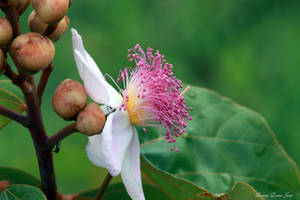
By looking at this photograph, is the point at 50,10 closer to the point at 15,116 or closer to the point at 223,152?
the point at 15,116

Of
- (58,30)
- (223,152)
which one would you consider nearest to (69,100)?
(58,30)

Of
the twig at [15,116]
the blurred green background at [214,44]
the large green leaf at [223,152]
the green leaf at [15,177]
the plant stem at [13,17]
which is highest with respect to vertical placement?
the plant stem at [13,17]

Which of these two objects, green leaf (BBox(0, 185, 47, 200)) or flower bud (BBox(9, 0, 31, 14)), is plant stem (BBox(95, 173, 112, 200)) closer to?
green leaf (BBox(0, 185, 47, 200))

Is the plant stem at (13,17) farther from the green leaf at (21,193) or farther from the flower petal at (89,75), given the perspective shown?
the green leaf at (21,193)

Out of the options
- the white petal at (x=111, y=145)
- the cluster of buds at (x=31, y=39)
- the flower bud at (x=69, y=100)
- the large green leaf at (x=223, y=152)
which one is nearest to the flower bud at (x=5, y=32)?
the cluster of buds at (x=31, y=39)

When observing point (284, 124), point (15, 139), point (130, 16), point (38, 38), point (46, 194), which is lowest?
point (15, 139)

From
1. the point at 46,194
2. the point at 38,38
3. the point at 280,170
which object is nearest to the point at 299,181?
the point at 280,170

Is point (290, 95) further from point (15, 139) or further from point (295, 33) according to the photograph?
point (15, 139)
